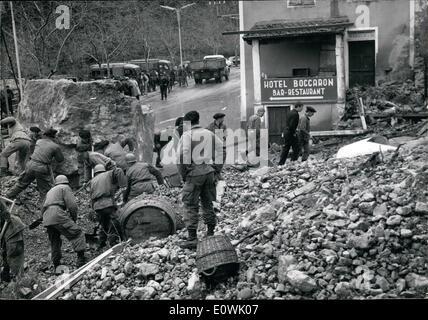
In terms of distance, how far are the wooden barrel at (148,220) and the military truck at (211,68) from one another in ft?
70.5

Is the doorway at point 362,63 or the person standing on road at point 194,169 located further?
the doorway at point 362,63

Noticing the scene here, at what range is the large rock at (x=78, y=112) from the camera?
46.1 feet

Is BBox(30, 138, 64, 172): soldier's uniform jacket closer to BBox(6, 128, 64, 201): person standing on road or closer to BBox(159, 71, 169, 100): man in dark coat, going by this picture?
BBox(6, 128, 64, 201): person standing on road

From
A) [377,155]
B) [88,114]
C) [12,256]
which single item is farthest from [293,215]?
[88,114]

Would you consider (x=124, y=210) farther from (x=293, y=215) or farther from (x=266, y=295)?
(x=266, y=295)

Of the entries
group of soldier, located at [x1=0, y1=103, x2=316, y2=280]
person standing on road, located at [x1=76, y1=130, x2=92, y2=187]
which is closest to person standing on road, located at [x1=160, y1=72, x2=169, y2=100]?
group of soldier, located at [x1=0, y1=103, x2=316, y2=280]

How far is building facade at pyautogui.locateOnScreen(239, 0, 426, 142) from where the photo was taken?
18.0 metres

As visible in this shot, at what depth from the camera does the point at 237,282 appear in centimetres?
657

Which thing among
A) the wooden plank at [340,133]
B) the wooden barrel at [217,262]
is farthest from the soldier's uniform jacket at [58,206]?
the wooden plank at [340,133]

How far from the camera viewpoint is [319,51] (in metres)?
19.9

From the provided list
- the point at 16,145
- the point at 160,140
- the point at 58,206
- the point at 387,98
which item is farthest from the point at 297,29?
the point at 58,206

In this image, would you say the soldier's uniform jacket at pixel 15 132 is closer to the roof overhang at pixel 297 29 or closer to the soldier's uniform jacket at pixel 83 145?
the soldier's uniform jacket at pixel 83 145

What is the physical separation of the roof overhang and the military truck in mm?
→ 10269

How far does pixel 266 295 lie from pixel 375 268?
1183 millimetres
